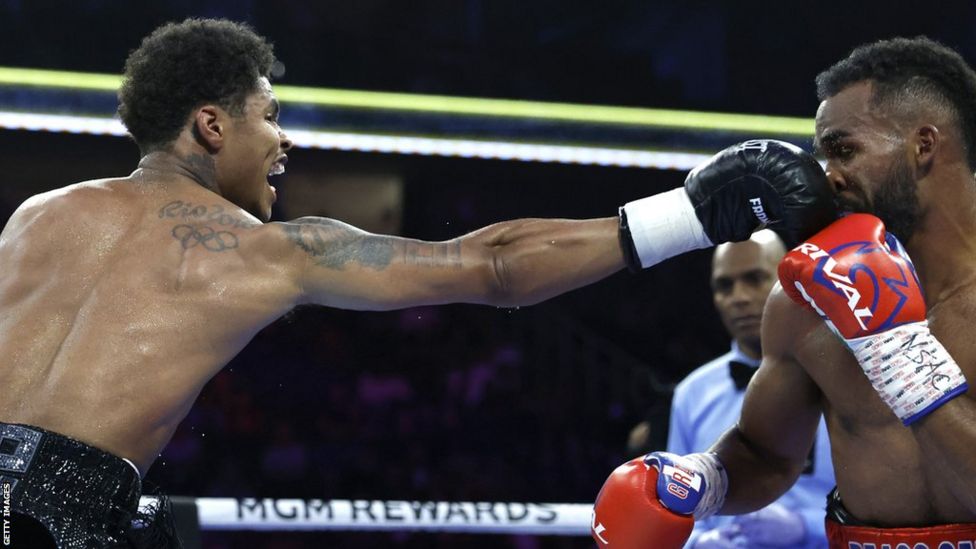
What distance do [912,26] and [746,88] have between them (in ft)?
2.40

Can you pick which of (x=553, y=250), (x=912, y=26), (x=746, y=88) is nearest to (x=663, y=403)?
(x=746, y=88)

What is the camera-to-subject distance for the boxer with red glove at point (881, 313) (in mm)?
1771

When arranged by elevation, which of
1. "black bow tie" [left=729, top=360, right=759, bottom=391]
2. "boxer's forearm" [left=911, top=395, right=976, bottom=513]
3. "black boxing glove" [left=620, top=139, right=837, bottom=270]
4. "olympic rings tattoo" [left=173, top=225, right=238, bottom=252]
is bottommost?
"black bow tie" [left=729, top=360, right=759, bottom=391]

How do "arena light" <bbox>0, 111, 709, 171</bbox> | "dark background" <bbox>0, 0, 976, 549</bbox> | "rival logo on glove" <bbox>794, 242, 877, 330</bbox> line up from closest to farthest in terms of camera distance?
"rival logo on glove" <bbox>794, 242, 877, 330</bbox>
"arena light" <bbox>0, 111, 709, 171</bbox>
"dark background" <bbox>0, 0, 976, 549</bbox>

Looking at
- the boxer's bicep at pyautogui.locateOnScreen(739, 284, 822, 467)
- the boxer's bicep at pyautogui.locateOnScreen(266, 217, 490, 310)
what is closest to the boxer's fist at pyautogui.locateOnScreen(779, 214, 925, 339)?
the boxer's bicep at pyautogui.locateOnScreen(739, 284, 822, 467)

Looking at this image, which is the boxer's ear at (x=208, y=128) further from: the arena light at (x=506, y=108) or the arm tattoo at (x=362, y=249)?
the arena light at (x=506, y=108)

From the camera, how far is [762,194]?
1.88m

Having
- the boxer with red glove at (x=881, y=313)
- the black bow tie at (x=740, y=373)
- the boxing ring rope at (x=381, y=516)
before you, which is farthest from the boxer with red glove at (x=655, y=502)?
the black bow tie at (x=740, y=373)

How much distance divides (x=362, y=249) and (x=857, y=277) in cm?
78

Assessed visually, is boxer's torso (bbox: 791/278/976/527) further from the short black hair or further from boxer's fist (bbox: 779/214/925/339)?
the short black hair

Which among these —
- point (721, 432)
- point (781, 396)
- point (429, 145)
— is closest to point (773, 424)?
point (781, 396)

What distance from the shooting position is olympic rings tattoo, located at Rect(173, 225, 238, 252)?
6.15 ft

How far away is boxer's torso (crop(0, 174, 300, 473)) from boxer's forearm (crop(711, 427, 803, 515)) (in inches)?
35.5

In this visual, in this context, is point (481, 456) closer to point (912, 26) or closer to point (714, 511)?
point (912, 26)
